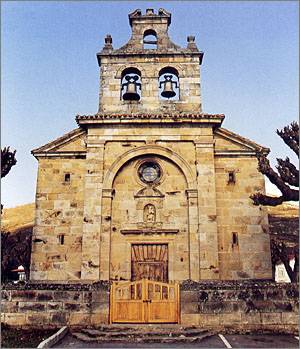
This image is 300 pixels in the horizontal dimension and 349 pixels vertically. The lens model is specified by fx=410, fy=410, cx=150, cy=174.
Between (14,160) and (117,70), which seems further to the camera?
(117,70)

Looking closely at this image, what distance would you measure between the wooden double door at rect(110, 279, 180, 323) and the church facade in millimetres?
4040

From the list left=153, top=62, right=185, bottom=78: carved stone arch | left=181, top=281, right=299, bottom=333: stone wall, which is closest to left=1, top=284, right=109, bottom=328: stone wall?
left=181, top=281, right=299, bottom=333: stone wall

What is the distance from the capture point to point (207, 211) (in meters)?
16.2

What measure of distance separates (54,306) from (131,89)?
1018cm

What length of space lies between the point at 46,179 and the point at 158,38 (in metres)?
8.16

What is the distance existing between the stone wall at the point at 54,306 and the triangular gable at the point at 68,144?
780 centimetres

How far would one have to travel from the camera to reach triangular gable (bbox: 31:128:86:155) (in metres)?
18.1

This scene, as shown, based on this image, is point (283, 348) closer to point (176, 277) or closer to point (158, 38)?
point (176, 277)

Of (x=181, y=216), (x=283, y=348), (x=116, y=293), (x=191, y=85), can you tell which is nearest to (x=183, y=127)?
(x=191, y=85)

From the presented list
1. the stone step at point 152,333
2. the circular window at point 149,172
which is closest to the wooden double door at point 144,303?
the stone step at point 152,333

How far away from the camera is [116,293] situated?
11.6 meters

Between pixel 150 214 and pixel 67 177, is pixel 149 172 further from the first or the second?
Answer: pixel 67 177

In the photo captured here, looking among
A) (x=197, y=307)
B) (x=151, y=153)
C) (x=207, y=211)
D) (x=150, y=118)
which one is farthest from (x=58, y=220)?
(x=197, y=307)

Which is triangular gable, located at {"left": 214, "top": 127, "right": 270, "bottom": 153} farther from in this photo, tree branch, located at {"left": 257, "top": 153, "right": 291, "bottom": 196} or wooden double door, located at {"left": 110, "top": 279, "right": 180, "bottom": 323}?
wooden double door, located at {"left": 110, "top": 279, "right": 180, "bottom": 323}
